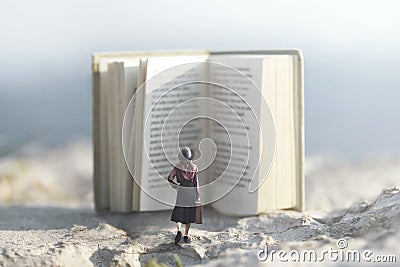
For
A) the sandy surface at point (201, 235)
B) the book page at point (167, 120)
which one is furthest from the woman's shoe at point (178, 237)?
the book page at point (167, 120)

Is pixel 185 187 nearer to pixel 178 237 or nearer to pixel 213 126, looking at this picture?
pixel 178 237

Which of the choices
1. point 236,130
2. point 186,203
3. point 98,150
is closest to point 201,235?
point 186,203

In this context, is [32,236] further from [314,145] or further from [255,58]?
[314,145]

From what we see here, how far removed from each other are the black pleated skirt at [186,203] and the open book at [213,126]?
23.4 inches

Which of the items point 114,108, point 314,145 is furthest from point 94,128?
point 314,145

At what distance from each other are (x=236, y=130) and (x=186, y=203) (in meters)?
0.88

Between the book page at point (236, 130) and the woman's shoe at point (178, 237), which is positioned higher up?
the book page at point (236, 130)

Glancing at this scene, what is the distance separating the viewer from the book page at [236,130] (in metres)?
4.58

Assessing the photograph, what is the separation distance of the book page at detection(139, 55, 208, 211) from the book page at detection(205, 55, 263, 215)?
0.42 ft

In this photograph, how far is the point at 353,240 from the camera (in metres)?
3.51

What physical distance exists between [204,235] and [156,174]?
2.07ft

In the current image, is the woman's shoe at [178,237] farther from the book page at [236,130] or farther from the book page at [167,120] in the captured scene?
the book page at [236,130]

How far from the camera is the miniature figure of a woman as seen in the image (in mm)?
3932

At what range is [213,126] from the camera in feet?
15.8
